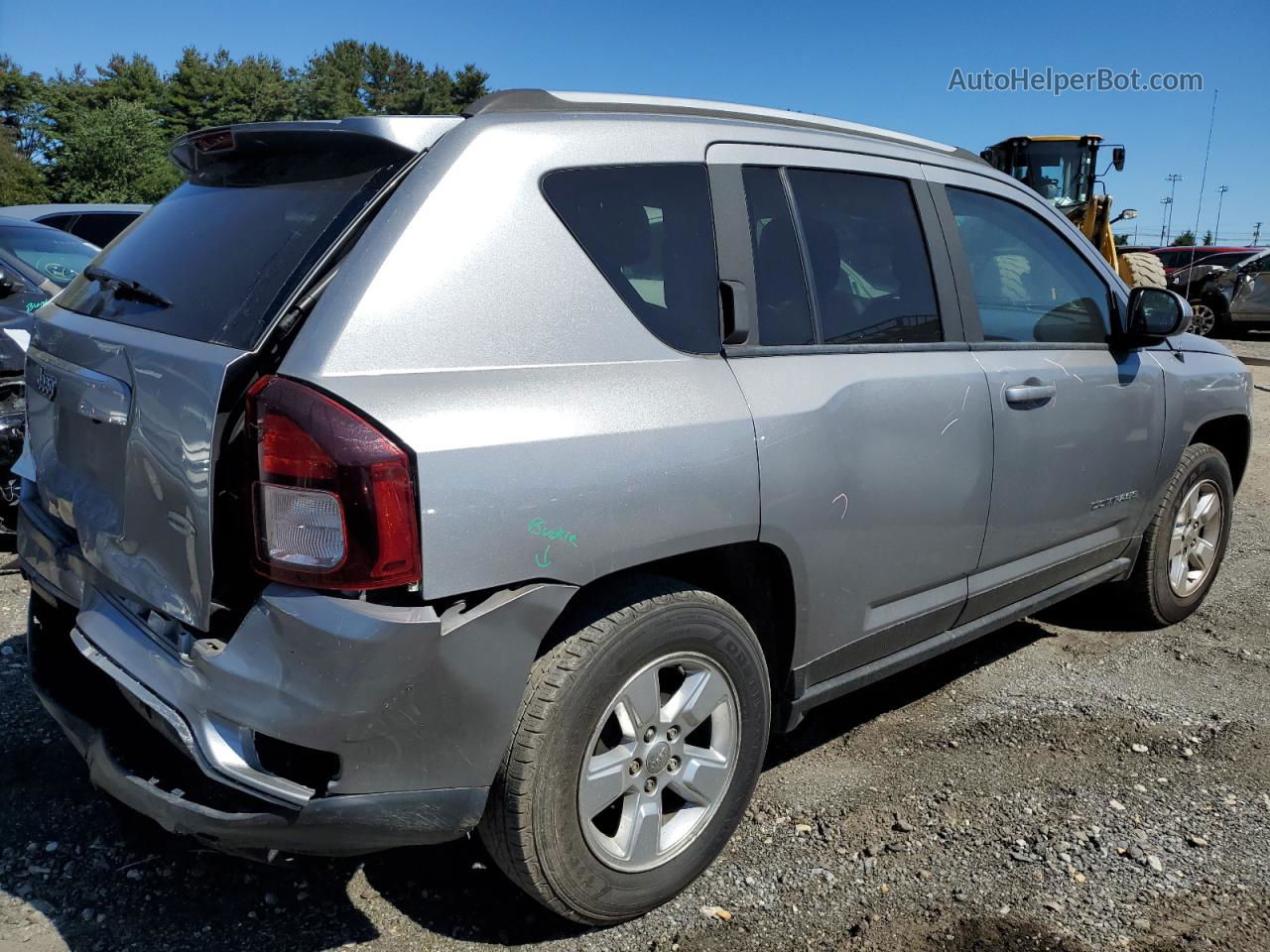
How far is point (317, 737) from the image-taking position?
1.89 m

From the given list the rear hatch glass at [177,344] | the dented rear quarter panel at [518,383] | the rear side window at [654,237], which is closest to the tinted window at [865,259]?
the rear side window at [654,237]

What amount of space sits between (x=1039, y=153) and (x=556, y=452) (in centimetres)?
1821

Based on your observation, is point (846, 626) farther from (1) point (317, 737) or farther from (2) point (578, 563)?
(1) point (317, 737)

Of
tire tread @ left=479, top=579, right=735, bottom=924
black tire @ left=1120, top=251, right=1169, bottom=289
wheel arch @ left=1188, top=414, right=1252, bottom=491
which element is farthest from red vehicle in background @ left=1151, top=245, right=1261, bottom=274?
tire tread @ left=479, top=579, right=735, bottom=924

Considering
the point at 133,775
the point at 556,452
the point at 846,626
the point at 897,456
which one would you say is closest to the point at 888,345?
the point at 897,456

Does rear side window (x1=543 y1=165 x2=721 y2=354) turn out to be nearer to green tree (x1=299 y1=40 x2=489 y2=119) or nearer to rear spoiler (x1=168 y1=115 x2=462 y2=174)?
rear spoiler (x1=168 y1=115 x2=462 y2=174)

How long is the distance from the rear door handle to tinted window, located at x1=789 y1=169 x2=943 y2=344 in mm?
306

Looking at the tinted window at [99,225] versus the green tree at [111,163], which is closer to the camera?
the tinted window at [99,225]

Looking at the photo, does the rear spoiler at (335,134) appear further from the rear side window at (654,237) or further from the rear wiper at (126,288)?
the rear wiper at (126,288)

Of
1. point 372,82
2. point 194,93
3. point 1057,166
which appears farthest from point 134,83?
point 1057,166

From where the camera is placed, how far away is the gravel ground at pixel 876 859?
244 cm

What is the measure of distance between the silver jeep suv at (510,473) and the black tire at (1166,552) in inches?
54.2

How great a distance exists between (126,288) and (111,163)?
54.8 meters

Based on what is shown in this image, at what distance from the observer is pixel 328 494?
6.09 ft
